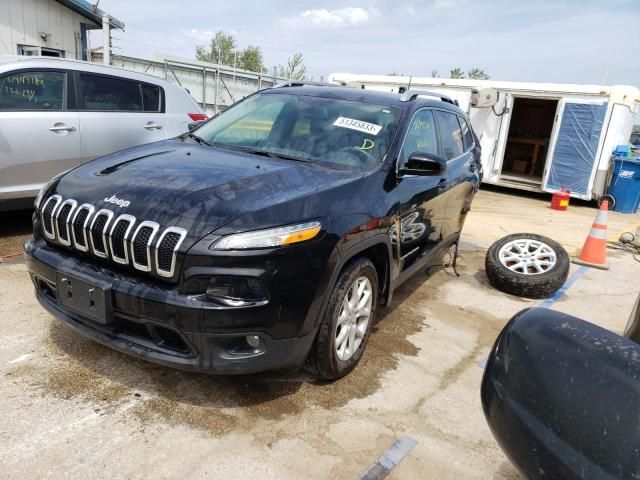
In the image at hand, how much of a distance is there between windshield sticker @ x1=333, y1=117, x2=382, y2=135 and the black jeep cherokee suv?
10 mm

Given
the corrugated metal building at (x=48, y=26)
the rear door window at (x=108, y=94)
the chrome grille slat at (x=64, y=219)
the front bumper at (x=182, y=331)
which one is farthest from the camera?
the corrugated metal building at (x=48, y=26)

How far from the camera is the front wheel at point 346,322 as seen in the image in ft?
8.94

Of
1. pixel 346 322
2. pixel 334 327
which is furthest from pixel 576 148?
pixel 334 327

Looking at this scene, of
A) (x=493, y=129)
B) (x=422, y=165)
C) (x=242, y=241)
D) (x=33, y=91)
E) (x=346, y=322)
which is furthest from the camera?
(x=493, y=129)

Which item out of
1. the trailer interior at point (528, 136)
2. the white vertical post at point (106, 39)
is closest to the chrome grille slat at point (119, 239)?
the white vertical post at point (106, 39)

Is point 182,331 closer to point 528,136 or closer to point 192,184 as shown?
point 192,184

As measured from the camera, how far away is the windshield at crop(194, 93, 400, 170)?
11.0 feet

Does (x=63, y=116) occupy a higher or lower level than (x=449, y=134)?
lower

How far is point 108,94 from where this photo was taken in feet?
18.3

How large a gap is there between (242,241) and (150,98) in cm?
439

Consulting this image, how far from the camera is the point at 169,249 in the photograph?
2303 millimetres

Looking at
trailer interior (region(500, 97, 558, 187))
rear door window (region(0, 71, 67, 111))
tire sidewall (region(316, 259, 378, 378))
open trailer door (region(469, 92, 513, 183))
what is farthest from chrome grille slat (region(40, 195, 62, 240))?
trailer interior (region(500, 97, 558, 187))

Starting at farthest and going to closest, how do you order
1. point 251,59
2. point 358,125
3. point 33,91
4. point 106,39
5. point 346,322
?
point 251,59
point 106,39
point 33,91
point 358,125
point 346,322

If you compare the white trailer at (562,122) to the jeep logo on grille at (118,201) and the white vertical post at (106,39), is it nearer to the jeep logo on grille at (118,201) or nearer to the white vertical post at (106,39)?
the white vertical post at (106,39)
